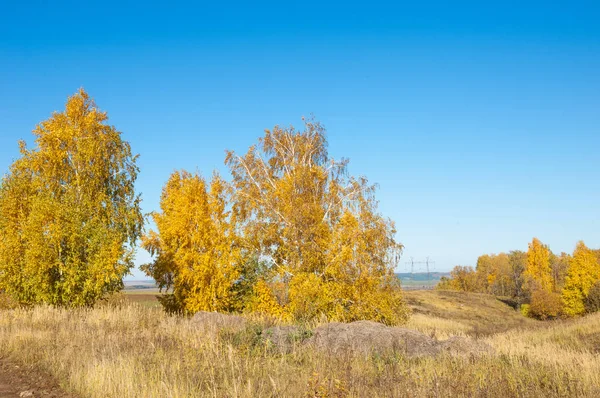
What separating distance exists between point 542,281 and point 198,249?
245 feet

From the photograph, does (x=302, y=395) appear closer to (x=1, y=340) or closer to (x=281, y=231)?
(x=1, y=340)

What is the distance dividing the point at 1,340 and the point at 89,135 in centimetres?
1427

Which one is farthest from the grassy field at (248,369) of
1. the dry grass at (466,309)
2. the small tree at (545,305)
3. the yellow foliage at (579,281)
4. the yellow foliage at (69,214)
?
the small tree at (545,305)

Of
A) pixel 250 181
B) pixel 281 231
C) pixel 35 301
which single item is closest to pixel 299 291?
pixel 281 231

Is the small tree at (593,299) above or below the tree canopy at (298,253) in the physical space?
below

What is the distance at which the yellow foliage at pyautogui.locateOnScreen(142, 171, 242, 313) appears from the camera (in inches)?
881

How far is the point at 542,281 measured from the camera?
79062 mm

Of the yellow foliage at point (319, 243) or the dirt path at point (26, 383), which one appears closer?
the dirt path at point (26, 383)

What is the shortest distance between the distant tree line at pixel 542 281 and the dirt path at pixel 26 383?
2469 inches

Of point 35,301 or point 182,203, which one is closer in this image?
point 35,301

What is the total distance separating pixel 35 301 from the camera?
68.9 feet

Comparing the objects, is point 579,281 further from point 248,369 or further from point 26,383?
point 26,383

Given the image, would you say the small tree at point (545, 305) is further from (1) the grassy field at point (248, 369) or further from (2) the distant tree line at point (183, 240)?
(1) the grassy field at point (248, 369)

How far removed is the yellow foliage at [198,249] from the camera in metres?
22.4
